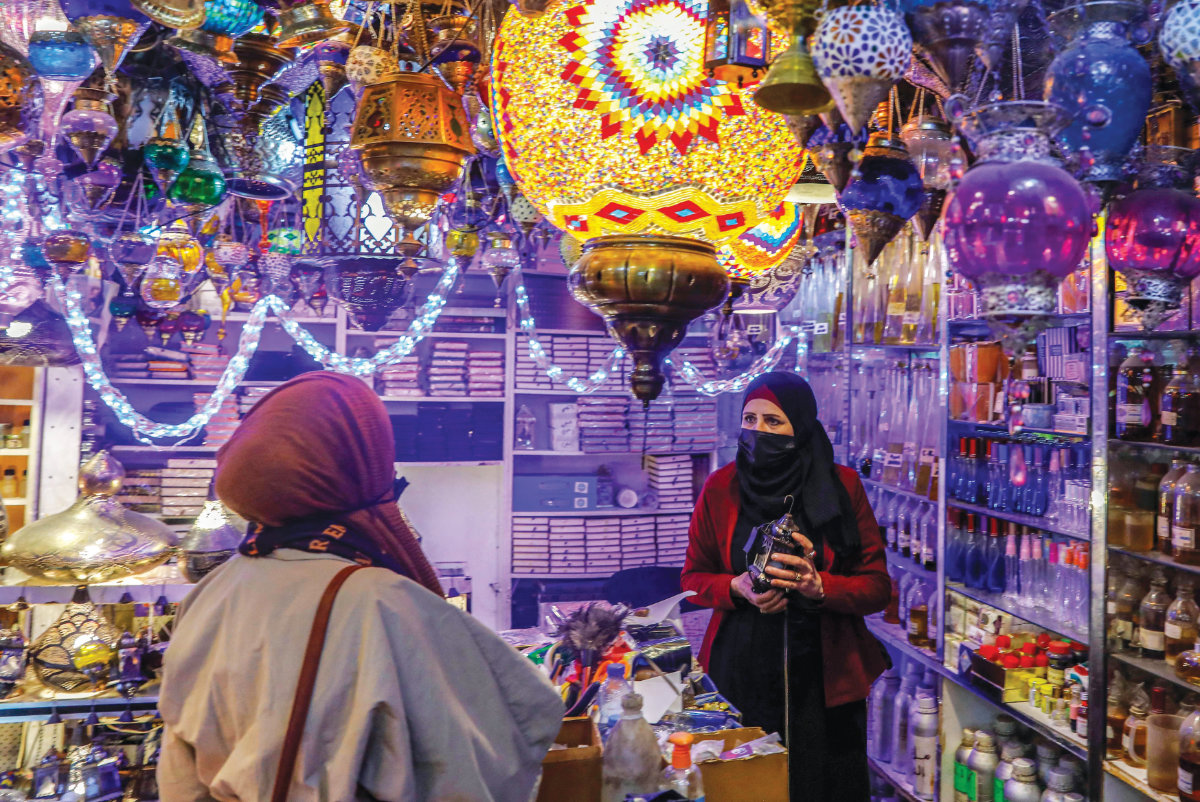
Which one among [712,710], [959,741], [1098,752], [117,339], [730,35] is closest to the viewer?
[730,35]

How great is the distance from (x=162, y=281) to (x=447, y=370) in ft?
8.34

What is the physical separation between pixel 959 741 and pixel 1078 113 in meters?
2.78

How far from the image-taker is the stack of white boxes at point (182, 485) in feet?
15.9

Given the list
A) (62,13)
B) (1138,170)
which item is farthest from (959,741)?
(62,13)

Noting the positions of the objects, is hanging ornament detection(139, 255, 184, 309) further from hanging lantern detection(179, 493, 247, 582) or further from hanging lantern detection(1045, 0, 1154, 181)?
hanging lantern detection(1045, 0, 1154, 181)

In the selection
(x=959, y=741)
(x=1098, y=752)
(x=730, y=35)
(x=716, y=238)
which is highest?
(x=730, y=35)

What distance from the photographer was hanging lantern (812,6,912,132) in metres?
0.55

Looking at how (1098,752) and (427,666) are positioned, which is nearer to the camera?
(427,666)

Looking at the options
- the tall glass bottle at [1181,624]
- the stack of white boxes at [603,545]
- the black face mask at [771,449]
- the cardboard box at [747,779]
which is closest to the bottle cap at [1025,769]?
the tall glass bottle at [1181,624]

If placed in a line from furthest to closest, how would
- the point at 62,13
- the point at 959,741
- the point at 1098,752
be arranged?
the point at 959,741 < the point at 1098,752 < the point at 62,13

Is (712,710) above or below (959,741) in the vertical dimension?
above

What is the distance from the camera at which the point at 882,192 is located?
85 centimetres

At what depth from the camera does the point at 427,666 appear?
117cm

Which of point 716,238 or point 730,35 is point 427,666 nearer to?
point 716,238
